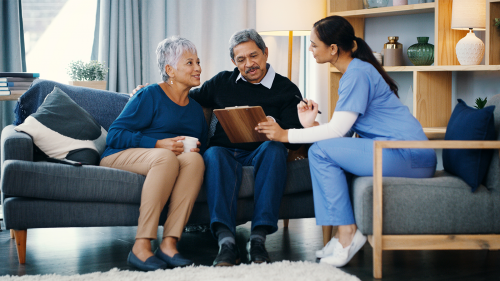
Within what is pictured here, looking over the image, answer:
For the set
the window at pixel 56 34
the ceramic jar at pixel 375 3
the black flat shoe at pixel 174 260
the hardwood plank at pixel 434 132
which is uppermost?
the ceramic jar at pixel 375 3

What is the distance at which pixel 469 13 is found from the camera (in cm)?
286

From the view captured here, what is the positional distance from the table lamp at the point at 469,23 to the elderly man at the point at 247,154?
3.98ft

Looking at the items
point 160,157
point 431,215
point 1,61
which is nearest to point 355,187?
point 431,215

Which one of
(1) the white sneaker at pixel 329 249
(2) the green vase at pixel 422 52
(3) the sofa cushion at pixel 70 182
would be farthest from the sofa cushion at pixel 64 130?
(2) the green vase at pixel 422 52

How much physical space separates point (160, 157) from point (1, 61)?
6.74ft

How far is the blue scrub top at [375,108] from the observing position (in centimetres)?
191

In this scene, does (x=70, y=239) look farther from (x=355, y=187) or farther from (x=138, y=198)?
(x=355, y=187)

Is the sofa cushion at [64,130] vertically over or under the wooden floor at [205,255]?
over

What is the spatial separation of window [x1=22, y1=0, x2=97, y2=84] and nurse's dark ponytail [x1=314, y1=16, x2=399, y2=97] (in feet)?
7.63

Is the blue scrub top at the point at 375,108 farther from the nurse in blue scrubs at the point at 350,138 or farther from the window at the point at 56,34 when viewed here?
the window at the point at 56,34

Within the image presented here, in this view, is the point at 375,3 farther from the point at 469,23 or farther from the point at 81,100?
the point at 81,100

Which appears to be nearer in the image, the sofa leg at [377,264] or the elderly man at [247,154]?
the sofa leg at [377,264]

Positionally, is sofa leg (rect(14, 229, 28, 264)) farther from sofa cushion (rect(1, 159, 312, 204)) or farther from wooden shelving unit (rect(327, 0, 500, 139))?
wooden shelving unit (rect(327, 0, 500, 139))

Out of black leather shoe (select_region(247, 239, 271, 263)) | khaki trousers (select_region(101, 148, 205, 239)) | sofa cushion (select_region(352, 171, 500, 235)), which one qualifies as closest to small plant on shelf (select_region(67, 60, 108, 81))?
khaki trousers (select_region(101, 148, 205, 239))
